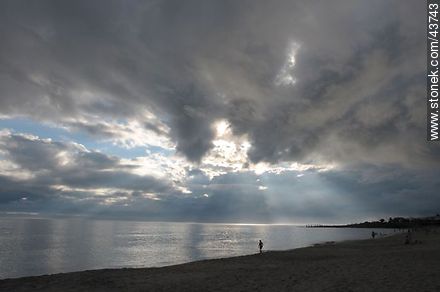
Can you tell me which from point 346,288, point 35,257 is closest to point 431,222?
point 35,257

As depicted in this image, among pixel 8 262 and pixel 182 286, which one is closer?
pixel 182 286

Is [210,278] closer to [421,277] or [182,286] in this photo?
[182,286]

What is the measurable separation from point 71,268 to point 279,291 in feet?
112

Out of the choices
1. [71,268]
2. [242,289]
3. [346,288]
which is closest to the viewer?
[346,288]

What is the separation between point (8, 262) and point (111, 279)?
35.4m

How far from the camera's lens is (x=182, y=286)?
20.7 m

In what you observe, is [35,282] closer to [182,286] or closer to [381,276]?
[182,286]

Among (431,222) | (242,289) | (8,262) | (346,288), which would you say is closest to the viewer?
(346,288)

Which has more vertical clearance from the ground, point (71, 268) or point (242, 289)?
point (242, 289)

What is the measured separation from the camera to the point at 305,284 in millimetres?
19016

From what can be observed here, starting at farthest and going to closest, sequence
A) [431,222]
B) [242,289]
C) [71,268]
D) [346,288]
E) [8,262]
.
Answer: [431,222], [8,262], [71,268], [242,289], [346,288]

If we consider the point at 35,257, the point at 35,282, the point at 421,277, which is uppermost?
the point at 421,277

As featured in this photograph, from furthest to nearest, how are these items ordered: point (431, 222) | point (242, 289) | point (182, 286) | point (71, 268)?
point (431, 222) → point (71, 268) → point (182, 286) → point (242, 289)

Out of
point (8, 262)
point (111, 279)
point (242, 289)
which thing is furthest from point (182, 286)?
point (8, 262)
